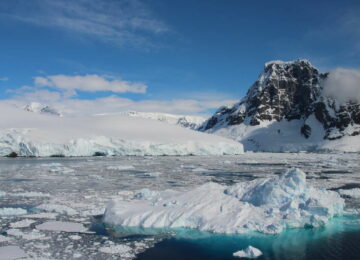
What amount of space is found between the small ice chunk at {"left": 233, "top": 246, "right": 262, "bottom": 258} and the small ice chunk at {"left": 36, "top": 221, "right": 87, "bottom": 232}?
510 centimetres

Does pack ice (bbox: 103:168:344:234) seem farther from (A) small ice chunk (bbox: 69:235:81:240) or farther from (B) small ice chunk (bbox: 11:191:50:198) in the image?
(B) small ice chunk (bbox: 11:191:50:198)

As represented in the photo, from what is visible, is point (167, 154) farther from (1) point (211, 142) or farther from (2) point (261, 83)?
(2) point (261, 83)

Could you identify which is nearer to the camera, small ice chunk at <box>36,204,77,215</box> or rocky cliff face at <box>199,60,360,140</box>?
small ice chunk at <box>36,204,77,215</box>

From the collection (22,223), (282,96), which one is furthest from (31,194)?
(282,96)

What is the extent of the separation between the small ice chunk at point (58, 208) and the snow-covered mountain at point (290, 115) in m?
121

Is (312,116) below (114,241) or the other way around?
the other way around

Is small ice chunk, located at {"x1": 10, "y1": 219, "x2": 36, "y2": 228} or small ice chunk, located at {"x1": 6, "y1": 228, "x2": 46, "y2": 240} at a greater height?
small ice chunk, located at {"x1": 10, "y1": 219, "x2": 36, "y2": 228}

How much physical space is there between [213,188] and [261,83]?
165 meters

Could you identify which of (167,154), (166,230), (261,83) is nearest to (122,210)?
(166,230)

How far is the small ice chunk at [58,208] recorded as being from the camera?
14.0 meters

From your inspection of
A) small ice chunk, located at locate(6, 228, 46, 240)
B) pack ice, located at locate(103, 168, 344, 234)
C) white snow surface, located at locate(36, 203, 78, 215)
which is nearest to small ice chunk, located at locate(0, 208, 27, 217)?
white snow surface, located at locate(36, 203, 78, 215)

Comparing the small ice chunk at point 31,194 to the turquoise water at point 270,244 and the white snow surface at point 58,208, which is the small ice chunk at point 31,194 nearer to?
the white snow surface at point 58,208

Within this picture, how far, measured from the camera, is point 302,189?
1365 centimetres

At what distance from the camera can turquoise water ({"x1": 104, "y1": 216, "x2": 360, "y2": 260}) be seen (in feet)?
30.5
